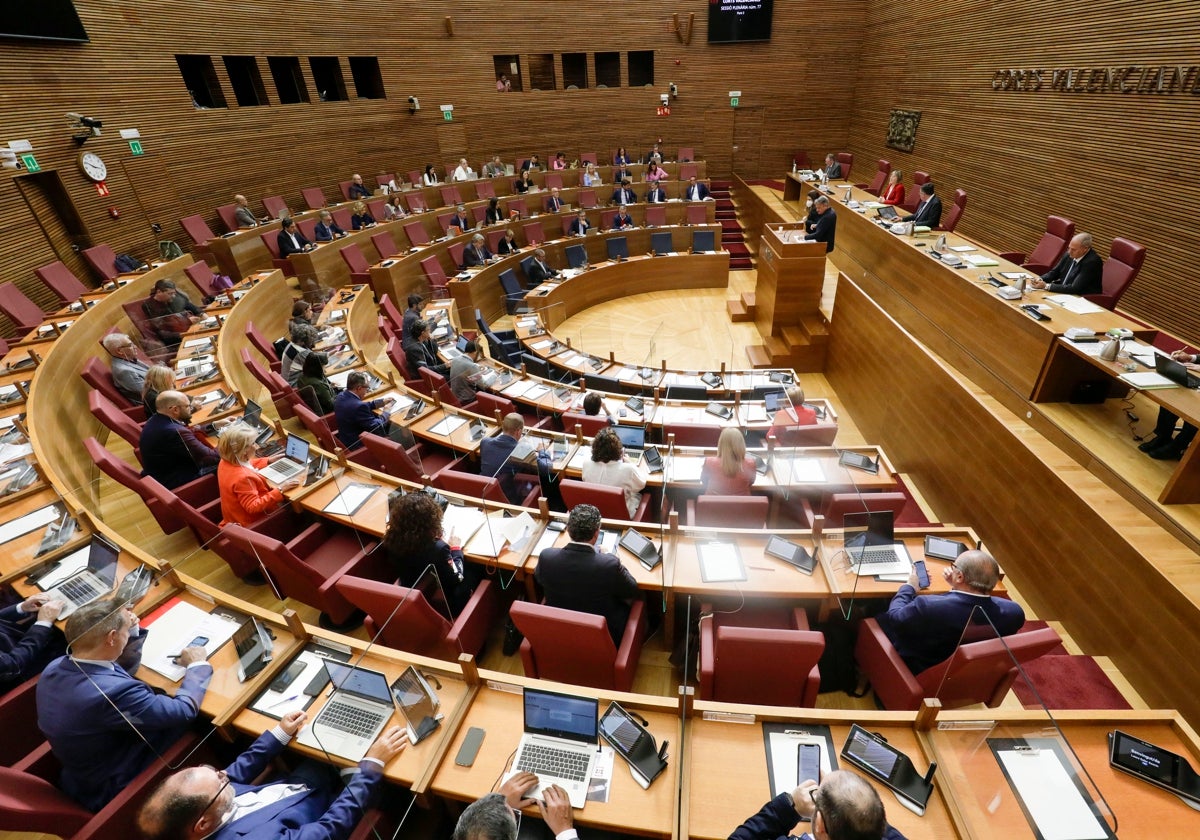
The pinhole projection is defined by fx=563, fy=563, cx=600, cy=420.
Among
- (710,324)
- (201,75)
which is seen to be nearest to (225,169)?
(201,75)

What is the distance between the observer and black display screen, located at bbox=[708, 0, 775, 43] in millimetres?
11797

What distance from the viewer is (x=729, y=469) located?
368 centimetres

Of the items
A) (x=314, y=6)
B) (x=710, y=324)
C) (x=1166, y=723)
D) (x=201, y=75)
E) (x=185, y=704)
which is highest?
(x=314, y=6)

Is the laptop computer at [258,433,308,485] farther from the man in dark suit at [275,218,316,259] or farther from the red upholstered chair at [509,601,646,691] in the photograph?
the man in dark suit at [275,218,316,259]

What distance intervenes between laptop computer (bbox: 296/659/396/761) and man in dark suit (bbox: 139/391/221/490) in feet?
8.25

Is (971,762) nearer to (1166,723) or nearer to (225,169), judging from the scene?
(1166,723)

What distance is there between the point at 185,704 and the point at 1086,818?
10.5 feet

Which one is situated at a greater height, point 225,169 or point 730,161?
point 225,169

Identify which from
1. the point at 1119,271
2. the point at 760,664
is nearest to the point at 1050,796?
the point at 760,664

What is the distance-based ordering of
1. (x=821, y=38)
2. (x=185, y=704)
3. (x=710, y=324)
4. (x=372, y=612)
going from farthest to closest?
(x=821, y=38) → (x=710, y=324) → (x=372, y=612) → (x=185, y=704)

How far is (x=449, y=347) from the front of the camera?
21.5ft

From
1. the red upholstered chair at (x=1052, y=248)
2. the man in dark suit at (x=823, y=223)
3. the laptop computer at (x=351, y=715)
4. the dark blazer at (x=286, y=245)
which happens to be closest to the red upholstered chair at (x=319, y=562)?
the laptop computer at (x=351, y=715)

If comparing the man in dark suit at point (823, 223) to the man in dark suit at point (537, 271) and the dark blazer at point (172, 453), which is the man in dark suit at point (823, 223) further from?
the dark blazer at point (172, 453)

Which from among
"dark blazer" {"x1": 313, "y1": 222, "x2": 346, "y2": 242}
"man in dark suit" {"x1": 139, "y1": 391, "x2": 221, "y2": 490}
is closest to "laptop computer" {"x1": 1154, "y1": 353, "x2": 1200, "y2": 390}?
"man in dark suit" {"x1": 139, "y1": 391, "x2": 221, "y2": 490}
